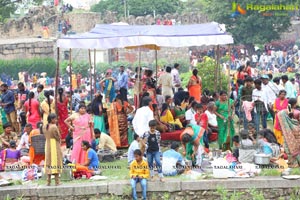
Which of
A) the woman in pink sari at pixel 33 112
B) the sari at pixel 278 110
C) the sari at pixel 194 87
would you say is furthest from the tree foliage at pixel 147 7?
the sari at pixel 278 110

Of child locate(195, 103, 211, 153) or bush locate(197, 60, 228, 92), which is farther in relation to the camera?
bush locate(197, 60, 228, 92)

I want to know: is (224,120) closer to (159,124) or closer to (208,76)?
(159,124)

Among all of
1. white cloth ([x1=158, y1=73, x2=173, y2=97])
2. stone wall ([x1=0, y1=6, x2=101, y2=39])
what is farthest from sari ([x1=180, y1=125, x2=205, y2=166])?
stone wall ([x1=0, y1=6, x2=101, y2=39])

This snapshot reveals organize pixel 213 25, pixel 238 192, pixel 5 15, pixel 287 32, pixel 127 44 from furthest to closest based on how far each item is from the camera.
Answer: pixel 287 32 → pixel 5 15 → pixel 213 25 → pixel 127 44 → pixel 238 192

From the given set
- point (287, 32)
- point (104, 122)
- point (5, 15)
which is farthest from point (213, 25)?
point (287, 32)

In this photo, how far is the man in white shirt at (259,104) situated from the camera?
15016mm

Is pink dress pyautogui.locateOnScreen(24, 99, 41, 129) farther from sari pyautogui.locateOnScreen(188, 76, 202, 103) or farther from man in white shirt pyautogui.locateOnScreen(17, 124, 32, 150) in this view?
sari pyautogui.locateOnScreen(188, 76, 202, 103)

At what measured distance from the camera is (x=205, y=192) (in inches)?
487

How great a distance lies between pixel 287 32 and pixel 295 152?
2983cm

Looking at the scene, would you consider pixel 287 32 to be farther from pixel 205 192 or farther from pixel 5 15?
pixel 205 192

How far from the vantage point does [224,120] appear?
14.5 meters

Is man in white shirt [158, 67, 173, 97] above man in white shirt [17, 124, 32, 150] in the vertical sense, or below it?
above

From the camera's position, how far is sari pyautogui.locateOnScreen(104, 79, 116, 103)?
1739 centimetres

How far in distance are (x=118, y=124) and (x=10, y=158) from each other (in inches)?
85.3
